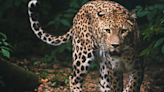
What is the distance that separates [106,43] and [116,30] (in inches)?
10.3

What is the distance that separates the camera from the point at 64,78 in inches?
211

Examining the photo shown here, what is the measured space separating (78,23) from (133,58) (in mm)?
1167

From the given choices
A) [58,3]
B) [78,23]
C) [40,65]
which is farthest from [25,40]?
[78,23]

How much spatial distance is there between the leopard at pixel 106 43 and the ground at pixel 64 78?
975 millimetres

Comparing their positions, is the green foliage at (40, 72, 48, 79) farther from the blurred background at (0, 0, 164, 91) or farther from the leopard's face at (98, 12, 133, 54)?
the leopard's face at (98, 12, 133, 54)

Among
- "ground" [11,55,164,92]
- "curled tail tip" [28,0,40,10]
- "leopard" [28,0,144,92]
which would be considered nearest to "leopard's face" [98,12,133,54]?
"leopard" [28,0,144,92]

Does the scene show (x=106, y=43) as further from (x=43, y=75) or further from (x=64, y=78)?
(x=43, y=75)

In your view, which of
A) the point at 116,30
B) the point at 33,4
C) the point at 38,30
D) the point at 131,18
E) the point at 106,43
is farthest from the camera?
the point at 38,30

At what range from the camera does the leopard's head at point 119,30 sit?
3141 millimetres

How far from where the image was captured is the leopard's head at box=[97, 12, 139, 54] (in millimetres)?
A: 3141

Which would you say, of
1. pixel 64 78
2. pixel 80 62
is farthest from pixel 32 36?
pixel 80 62

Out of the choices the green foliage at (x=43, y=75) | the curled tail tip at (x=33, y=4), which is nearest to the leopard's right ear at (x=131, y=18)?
the curled tail tip at (x=33, y=4)

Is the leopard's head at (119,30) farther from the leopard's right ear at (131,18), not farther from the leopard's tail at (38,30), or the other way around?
the leopard's tail at (38,30)

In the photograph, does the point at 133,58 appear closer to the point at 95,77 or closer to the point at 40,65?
the point at 95,77
